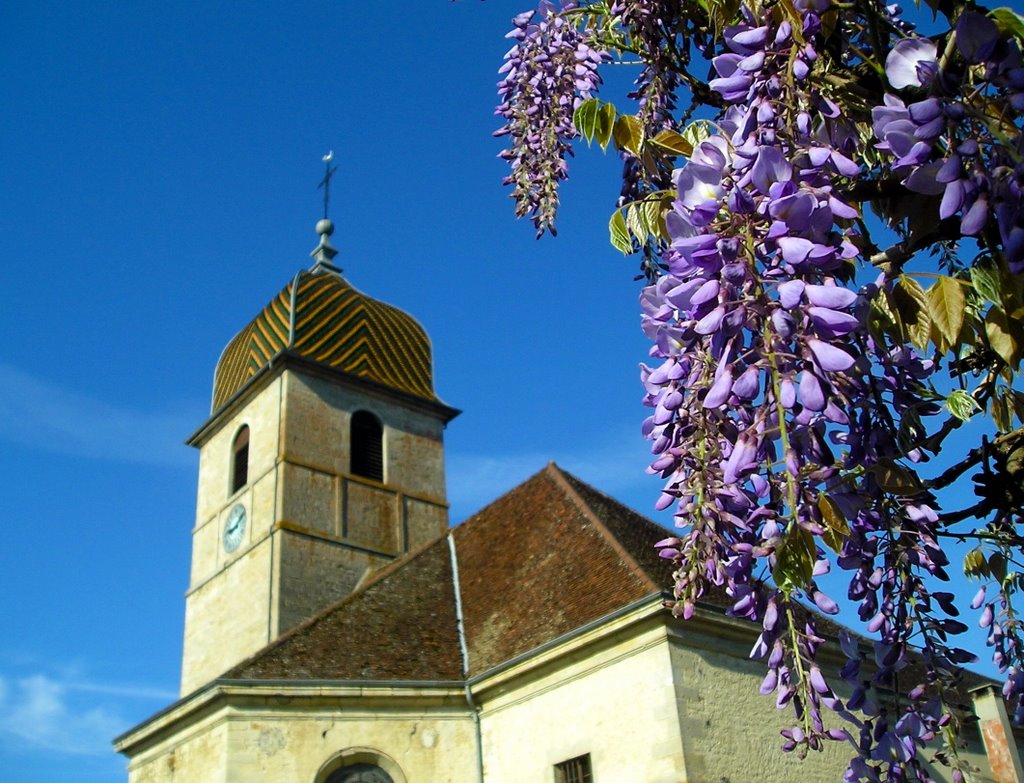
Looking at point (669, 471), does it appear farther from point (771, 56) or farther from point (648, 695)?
point (648, 695)

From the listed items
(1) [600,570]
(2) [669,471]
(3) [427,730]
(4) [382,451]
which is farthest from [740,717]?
(4) [382,451]

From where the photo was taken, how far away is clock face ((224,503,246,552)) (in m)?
22.5

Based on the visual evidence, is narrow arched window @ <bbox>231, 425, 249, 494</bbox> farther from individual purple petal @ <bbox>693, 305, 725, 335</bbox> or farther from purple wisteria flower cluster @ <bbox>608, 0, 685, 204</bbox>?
individual purple petal @ <bbox>693, 305, 725, 335</bbox>

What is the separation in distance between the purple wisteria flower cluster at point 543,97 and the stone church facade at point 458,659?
288 inches

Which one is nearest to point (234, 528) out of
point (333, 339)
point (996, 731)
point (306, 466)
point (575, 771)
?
point (306, 466)

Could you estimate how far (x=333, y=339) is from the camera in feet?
81.4

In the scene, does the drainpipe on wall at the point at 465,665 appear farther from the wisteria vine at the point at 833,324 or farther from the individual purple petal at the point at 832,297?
the individual purple petal at the point at 832,297

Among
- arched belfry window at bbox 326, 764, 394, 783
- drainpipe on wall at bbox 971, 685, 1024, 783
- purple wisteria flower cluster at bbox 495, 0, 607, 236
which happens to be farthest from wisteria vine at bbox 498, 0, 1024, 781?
arched belfry window at bbox 326, 764, 394, 783

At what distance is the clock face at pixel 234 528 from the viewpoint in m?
22.5

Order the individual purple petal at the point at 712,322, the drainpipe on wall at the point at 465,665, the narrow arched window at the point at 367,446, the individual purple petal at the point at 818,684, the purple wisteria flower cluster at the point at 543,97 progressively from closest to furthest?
the individual purple petal at the point at 712,322
the individual purple petal at the point at 818,684
the purple wisteria flower cluster at the point at 543,97
the drainpipe on wall at the point at 465,665
the narrow arched window at the point at 367,446

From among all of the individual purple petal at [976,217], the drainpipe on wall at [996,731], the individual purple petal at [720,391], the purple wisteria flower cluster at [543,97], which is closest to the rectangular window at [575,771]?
the drainpipe on wall at [996,731]

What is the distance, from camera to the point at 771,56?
2141 mm

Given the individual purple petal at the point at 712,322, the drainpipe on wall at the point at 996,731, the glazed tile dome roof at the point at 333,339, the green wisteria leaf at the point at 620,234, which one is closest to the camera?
the individual purple petal at the point at 712,322

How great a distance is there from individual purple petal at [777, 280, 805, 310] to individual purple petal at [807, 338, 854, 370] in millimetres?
80
